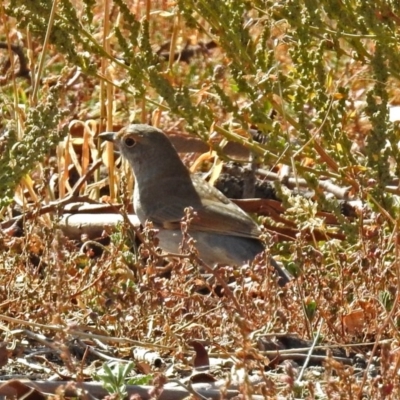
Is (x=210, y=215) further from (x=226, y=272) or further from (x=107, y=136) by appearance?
(x=226, y=272)

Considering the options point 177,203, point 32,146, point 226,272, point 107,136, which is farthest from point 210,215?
point 32,146

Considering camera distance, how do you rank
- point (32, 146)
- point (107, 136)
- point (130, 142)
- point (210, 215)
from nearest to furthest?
point (32, 146), point (107, 136), point (210, 215), point (130, 142)

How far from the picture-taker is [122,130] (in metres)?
7.25

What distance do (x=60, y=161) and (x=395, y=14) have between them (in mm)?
2830

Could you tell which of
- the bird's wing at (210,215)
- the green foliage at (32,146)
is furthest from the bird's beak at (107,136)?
the green foliage at (32,146)

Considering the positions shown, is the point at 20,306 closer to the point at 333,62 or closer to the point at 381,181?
the point at 381,181

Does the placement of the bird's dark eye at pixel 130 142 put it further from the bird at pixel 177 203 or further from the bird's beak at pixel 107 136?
the bird's beak at pixel 107 136

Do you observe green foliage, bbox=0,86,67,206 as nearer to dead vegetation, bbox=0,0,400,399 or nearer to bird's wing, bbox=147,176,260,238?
dead vegetation, bbox=0,0,400,399

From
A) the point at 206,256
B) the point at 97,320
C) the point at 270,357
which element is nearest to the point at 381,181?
the point at 270,357

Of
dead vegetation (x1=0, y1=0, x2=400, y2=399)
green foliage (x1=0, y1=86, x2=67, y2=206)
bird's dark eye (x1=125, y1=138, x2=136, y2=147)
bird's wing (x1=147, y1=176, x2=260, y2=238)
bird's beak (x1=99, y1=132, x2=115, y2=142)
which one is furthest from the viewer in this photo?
bird's dark eye (x1=125, y1=138, x2=136, y2=147)

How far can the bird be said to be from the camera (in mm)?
6777

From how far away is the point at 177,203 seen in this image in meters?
7.34

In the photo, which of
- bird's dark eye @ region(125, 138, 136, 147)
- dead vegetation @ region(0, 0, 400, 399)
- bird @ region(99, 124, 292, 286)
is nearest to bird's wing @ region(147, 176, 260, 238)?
bird @ region(99, 124, 292, 286)

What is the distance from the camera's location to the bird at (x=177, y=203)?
6777 mm
